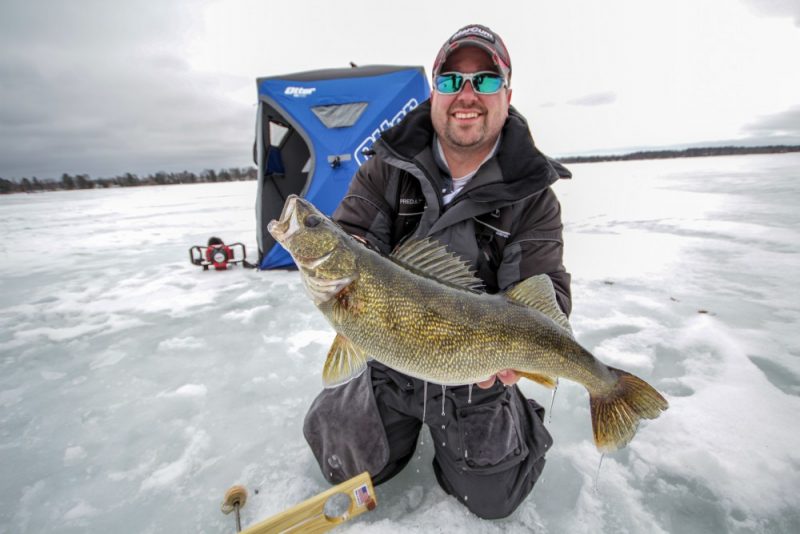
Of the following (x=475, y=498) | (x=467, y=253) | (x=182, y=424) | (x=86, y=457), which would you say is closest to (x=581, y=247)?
(x=467, y=253)

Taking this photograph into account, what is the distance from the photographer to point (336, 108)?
4898 mm

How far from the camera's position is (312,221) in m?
1.70

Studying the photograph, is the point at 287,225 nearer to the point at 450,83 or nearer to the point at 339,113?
the point at 450,83

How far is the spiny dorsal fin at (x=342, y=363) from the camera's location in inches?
68.9

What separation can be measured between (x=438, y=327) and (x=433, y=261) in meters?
0.32

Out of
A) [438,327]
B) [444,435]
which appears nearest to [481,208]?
[438,327]

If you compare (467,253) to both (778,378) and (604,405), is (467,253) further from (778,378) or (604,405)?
(778,378)

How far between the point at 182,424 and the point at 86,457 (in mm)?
488

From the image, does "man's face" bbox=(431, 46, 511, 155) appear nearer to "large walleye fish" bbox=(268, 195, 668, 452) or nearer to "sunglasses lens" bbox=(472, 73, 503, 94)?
"sunglasses lens" bbox=(472, 73, 503, 94)

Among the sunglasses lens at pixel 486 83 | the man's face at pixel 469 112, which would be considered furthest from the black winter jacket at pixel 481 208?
the sunglasses lens at pixel 486 83

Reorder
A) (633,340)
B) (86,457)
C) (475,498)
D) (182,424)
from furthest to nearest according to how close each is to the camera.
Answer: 1. (633,340)
2. (182,424)
3. (86,457)
4. (475,498)

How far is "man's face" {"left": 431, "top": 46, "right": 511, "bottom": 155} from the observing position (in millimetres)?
2182

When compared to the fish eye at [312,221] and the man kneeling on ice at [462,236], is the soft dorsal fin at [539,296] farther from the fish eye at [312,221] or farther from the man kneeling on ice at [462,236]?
the fish eye at [312,221]

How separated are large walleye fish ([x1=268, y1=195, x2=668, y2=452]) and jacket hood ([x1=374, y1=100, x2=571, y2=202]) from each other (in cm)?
64
